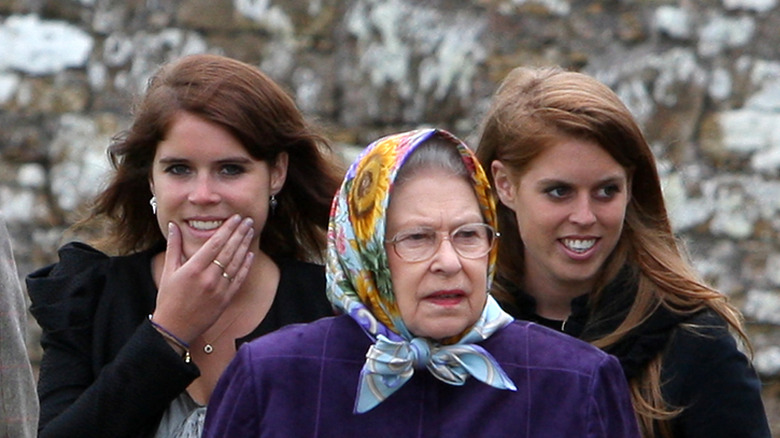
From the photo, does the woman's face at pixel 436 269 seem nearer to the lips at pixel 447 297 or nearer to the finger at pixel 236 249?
the lips at pixel 447 297

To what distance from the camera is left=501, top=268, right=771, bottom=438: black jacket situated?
3148mm

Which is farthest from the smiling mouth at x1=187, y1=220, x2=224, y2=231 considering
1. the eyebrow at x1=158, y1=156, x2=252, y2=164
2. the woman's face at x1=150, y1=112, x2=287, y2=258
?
the eyebrow at x1=158, y1=156, x2=252, y2=164

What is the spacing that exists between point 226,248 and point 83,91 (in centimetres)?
297

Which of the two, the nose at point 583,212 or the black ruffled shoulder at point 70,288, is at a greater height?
the nose at point 583,212

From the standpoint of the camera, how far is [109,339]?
10.7 ft

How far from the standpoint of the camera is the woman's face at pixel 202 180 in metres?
3.23

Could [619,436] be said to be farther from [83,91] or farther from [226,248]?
[83,91]

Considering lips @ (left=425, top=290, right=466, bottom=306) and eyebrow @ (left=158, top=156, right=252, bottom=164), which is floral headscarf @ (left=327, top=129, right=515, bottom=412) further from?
eyebrow @ (left=158, top=156, right=252, bottom=164)

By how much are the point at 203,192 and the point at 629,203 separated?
37.4 inches

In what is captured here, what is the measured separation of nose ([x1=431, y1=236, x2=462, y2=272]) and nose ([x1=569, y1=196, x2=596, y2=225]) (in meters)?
0.66

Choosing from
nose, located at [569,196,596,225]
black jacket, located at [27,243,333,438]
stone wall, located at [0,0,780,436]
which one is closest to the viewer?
black jacket, located at [27,243,333,438]

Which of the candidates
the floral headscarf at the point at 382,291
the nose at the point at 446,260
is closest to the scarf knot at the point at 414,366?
the floral headscarf at the point at 382,291

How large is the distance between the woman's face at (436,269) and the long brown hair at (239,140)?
61 centimetres

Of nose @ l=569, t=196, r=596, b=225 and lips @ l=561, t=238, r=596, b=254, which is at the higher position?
nose @ l=569, t=196, r=596, b=225
